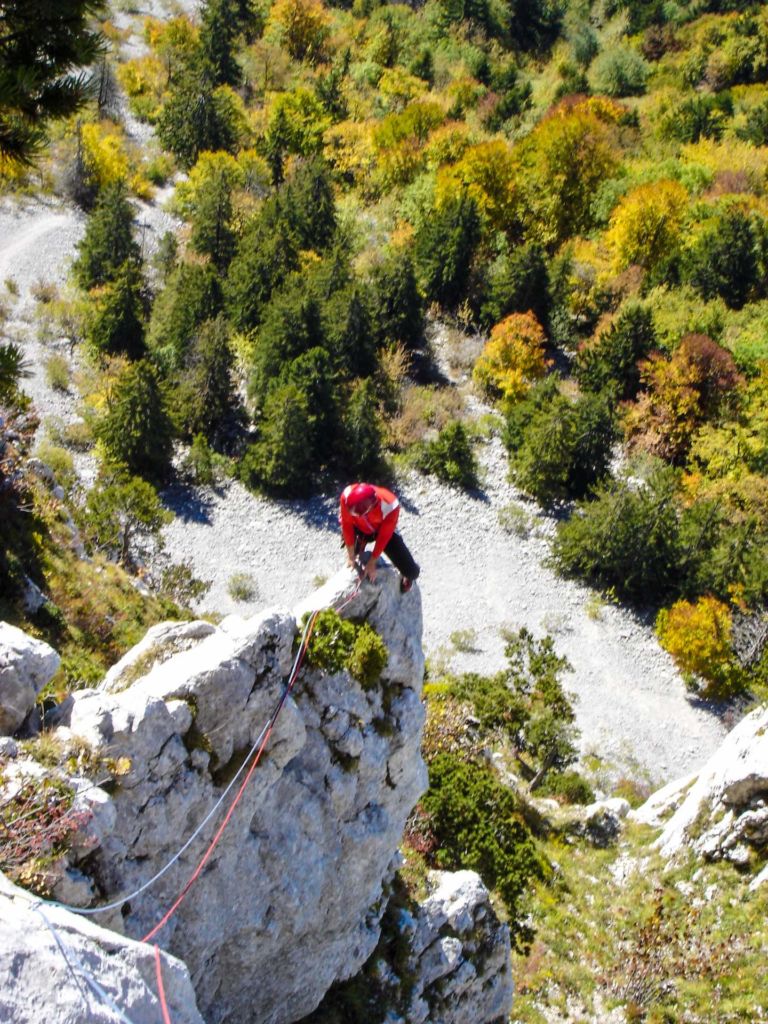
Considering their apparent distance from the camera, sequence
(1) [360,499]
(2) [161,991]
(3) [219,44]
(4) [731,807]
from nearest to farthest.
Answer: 1. (2) [161,991]
2. (1) [360,499]
3. (4) [731,807]
4. (3) [219,44]

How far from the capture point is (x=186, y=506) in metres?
36.3

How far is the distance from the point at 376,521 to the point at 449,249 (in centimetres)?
3874

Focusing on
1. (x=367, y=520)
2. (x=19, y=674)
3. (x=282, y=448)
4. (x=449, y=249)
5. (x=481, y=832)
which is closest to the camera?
(x=19, y=674)

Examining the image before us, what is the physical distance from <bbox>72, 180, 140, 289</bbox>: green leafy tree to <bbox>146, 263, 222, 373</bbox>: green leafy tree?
272cm

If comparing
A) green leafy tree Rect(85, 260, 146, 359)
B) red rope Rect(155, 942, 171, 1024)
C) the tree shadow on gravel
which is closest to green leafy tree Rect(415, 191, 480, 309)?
green leafy tree Rect(85, 260, 146, 359)

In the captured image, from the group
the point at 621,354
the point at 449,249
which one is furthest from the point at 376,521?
the point at 449,249

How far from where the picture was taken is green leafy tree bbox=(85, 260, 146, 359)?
39.3 m

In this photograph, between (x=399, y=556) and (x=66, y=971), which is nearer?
(x=66, y=971)

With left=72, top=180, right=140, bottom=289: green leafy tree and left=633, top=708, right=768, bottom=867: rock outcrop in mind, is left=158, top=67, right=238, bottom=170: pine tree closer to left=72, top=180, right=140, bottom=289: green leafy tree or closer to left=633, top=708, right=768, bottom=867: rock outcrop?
left=72, top=180, right=140, bottom=289: green leafy tree

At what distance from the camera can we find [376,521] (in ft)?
37.0

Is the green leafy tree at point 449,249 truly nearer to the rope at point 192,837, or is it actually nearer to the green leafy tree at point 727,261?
the green leafy tree at point 727,261

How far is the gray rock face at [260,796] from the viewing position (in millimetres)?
8789

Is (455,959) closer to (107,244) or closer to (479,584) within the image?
(479,584)

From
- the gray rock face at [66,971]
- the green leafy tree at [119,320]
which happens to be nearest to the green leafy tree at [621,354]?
the green leafy tree at [119,320]
